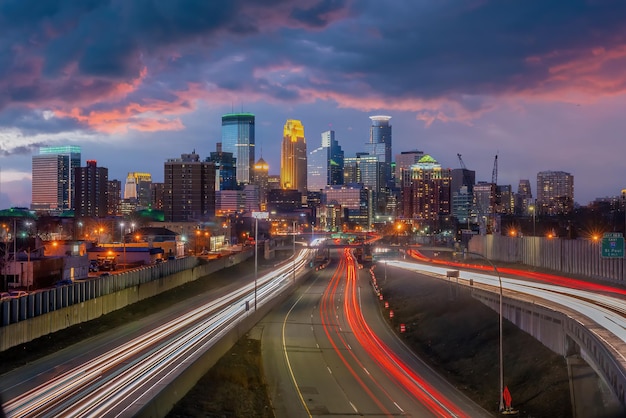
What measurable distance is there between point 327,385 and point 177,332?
618 inches

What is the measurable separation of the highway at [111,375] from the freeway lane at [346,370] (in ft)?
20.5

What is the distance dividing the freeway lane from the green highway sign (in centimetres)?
2012

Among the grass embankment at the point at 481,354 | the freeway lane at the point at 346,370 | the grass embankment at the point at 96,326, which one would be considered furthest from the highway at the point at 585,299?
the grass embankment at the point at 96,326

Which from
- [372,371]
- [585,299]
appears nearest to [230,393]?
[372,371]

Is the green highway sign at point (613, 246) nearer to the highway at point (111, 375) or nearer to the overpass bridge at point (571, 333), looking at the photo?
the overpass bridge at point (571, 333)

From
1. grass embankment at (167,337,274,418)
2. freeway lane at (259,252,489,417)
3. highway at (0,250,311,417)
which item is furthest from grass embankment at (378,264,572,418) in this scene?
highway at (0,250,311,417)

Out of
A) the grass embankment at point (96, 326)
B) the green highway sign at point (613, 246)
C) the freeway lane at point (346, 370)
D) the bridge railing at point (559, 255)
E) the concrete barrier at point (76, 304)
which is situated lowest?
the freeway lane at point (346, 370)

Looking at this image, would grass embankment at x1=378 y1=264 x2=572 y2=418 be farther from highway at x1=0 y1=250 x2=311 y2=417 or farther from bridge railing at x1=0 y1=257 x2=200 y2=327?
bridge railing at x1=0 y1=257 x2=200 y2=327

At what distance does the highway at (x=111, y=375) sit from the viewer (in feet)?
101

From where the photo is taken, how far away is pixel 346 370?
4900 centimetres

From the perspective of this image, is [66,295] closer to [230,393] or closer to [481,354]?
[230,393]

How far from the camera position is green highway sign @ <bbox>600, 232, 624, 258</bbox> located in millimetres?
58000

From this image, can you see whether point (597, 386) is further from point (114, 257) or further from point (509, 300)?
point (114, 257)

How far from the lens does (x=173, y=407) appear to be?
111 ft
